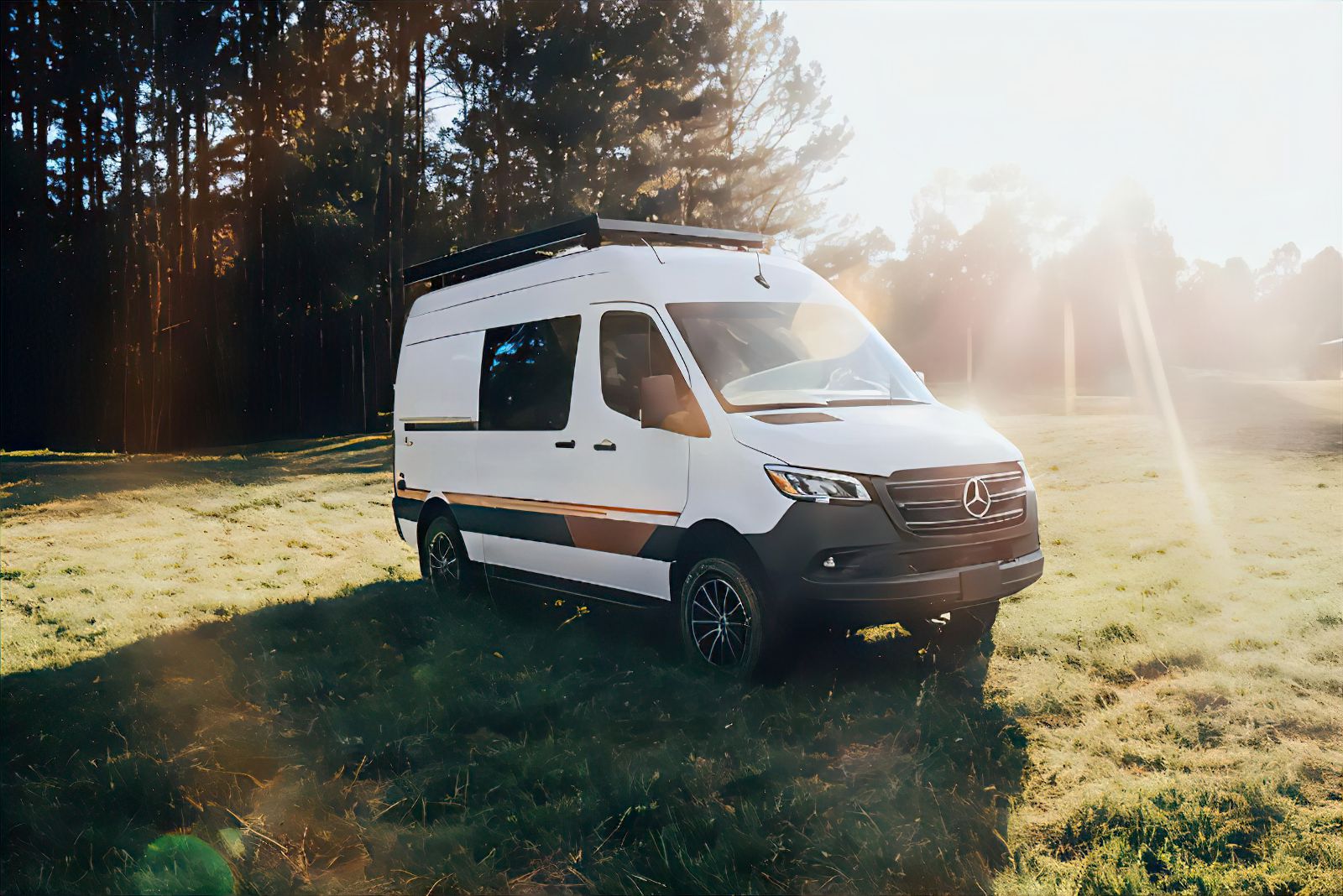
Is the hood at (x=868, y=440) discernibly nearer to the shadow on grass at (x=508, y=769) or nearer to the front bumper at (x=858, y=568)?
the front bumper at (x=858, y=568)

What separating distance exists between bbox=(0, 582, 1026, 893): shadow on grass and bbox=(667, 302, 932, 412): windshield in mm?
1600

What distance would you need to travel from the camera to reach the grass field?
4.07m

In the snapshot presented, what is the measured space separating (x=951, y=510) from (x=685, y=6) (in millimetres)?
31295

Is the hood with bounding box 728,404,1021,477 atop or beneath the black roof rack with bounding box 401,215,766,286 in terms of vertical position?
beneath

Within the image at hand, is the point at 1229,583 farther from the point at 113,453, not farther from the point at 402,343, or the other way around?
the point at 113,453

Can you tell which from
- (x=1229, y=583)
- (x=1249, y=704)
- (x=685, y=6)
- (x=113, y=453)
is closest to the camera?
(x=1249, y=704)

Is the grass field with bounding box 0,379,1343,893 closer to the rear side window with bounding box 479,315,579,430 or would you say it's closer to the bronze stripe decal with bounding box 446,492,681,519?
the bronze stripe decal with bounding box 446,492,681,519

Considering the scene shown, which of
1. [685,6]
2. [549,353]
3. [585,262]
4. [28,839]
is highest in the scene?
[685,6]

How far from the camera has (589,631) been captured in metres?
7.79

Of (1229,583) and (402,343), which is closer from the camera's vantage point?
(1229,583)

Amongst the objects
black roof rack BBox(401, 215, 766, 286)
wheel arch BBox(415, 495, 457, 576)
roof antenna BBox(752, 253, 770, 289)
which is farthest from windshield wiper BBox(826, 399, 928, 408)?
wheel arch BBox(415, 495, 457, 576)

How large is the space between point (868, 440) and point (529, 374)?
9.63 ft

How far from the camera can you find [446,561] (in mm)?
9219

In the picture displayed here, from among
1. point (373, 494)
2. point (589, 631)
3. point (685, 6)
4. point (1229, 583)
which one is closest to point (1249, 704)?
point (1229, 583)
